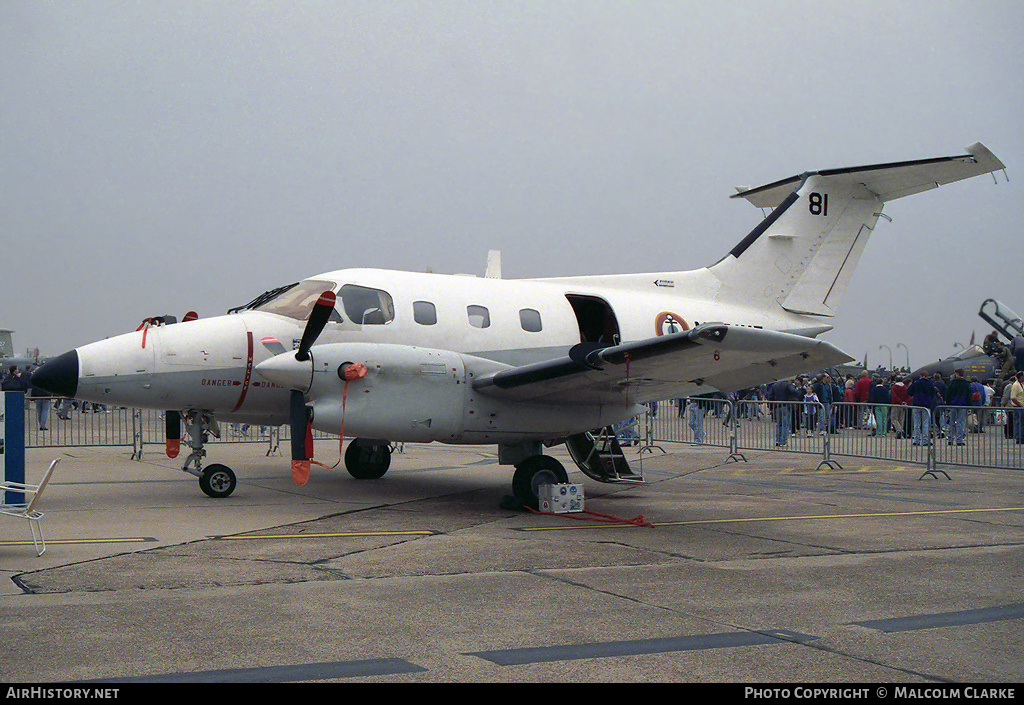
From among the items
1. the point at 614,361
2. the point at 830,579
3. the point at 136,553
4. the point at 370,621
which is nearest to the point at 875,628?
the point at 830,579

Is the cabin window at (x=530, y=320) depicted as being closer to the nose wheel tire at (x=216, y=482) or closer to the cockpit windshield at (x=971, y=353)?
the nose wheel tire at (x=216, y=482)

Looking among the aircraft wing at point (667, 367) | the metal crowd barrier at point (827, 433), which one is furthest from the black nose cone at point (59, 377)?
the metal crowd barrier at point (827, 433)

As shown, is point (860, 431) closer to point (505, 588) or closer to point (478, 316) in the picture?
point (478, 316)

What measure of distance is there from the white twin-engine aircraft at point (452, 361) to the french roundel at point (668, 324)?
0.02 meters

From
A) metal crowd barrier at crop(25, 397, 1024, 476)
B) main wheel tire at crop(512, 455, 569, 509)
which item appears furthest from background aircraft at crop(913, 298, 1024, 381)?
main wheel tire at crop(512, 455, 569, 509)

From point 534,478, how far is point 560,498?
0.52 m

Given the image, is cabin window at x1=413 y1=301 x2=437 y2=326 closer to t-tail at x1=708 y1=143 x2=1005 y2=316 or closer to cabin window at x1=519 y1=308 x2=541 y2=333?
cabin window at x1=519 y1=308 x2=541 y2=333

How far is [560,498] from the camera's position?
437 inches

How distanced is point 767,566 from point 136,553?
Answer: 5.52 metres

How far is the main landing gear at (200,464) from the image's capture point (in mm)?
11883

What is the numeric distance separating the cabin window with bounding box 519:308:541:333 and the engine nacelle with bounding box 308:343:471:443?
62.7 inches

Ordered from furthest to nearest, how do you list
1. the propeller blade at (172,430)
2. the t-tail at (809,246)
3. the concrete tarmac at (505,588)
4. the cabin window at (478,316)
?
the t-tail at (809,246), the propeller blade at (172,430), the cabin window at (478,316), the concrete tarmac at (505,588)

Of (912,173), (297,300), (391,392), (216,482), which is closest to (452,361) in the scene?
(391,392)

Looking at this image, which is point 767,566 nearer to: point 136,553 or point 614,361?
point 614,361
